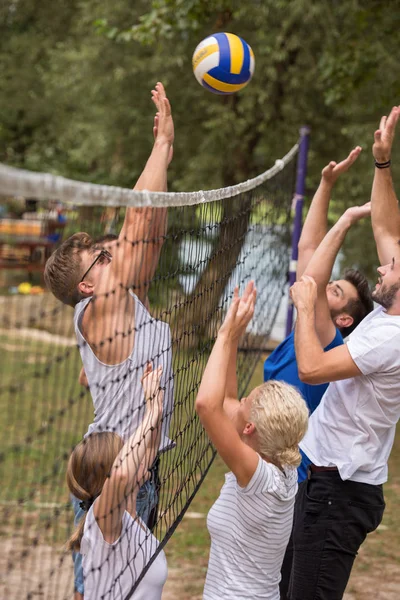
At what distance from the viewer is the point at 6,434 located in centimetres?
771

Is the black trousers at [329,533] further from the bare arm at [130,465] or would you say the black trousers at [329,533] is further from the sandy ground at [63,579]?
the sandy ground at [63,579]

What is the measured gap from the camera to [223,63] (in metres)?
5.00

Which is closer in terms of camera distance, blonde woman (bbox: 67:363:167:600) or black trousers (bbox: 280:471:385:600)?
blonde woman (bbox: 67:363:167:600)

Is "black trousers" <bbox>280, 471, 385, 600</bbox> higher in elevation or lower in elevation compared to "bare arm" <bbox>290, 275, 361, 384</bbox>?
lower

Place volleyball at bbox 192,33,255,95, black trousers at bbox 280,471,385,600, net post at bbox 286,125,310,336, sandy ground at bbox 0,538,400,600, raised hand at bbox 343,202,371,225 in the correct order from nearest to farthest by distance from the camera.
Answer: black trousers at bbox 280,471,385,600 → raised hand at bbox 343,202,371,225 → sandy ground at bbox 0,538,400,600 → volleyball at bbox 192,33,255,95 → net post at bbox 286,125,310,336

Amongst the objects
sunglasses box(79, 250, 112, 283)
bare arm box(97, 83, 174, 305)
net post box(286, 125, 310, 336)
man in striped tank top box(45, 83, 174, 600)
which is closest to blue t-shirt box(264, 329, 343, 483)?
man in striped tank top box(45, 83, 174, 600)

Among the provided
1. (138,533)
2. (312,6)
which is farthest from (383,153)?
(312,6)

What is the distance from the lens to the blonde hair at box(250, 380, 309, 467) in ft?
8.39

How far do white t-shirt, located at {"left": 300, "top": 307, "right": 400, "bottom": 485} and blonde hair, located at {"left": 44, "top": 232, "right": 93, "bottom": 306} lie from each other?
998 mm

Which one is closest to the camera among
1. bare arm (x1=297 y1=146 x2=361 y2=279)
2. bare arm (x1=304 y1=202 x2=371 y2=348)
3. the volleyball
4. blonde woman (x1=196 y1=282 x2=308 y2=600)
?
blonde woman (x1=196 y1=282 x2=308 y2=600)

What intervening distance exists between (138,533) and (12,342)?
391 inches

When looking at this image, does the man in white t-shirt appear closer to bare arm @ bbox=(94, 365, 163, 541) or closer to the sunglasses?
bare arm @ bbox=(94, 365, 163, 541)

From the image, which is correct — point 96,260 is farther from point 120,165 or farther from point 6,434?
point 120,165

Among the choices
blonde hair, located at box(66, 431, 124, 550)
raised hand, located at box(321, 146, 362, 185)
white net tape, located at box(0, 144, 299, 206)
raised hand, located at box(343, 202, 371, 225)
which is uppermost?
raised hand, located at box(321, 146, 362, 185)
